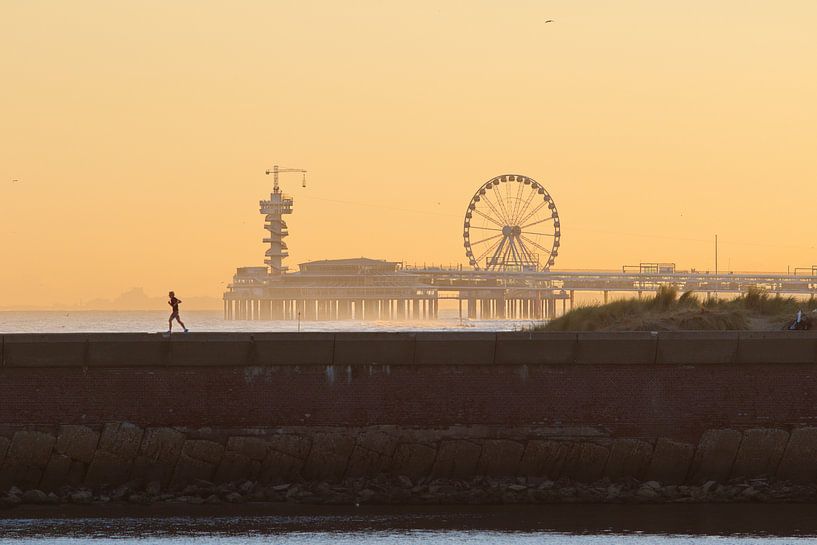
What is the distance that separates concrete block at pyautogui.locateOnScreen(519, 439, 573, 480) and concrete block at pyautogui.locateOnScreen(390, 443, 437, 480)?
1716mm

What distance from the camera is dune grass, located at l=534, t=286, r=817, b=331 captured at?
3341 centimetres

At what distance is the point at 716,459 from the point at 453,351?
5.30m

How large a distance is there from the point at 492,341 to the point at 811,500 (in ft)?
21.3

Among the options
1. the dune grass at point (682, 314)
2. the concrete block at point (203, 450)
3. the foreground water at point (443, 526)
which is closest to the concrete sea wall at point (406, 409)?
the concrete block at point (203, 450)

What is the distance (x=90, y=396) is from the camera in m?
26.4

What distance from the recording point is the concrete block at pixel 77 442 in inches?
1014

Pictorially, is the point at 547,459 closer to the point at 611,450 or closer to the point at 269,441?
the point at 611,450

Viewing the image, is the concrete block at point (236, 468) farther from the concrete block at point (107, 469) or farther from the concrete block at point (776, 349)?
the concrete block at point (776, 349)

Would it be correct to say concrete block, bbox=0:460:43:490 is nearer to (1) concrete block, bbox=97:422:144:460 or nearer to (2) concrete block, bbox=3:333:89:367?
(1) concrete block, bbox=97:422:144:460

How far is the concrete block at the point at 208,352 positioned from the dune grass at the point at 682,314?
10.5 m

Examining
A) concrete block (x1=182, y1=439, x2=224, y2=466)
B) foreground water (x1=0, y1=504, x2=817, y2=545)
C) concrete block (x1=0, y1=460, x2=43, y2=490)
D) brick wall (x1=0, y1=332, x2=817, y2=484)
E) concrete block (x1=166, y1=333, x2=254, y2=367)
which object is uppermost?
concrete block (x1=166, y1=333, x2=254, y2=367)

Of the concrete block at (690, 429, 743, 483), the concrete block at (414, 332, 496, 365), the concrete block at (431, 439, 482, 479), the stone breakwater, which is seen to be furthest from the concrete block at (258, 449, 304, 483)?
the concrete block at (690, 429, 743, 483)

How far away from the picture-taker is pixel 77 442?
25.8 m

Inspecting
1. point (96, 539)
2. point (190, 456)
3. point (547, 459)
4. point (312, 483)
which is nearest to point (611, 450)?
point (547, 459)
